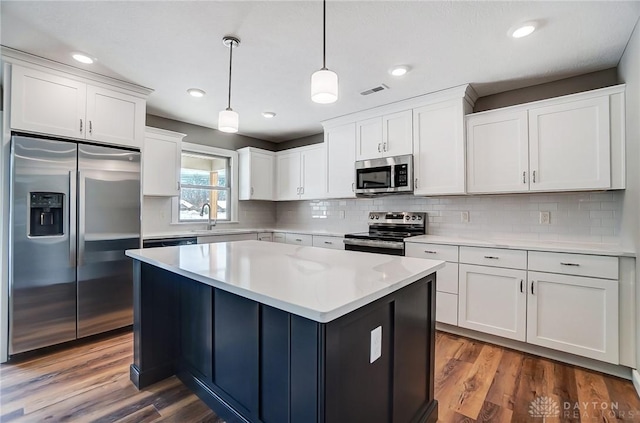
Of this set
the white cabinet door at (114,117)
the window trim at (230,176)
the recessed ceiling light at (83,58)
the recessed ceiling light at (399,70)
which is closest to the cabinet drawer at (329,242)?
the window trim at (230,176)

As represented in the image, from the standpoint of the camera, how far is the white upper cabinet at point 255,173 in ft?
15.4

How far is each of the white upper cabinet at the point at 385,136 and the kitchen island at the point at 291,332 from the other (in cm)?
190

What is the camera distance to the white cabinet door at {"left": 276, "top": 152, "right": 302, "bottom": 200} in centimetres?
477

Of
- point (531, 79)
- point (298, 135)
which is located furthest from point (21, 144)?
point (531, 79)

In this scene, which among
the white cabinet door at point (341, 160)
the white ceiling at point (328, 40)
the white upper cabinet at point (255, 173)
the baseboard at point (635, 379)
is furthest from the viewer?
the white upper cabinet at point (255, 173)

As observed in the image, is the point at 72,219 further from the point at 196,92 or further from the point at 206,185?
the point at 206,185

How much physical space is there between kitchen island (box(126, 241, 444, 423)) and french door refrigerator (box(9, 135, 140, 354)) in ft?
3.46

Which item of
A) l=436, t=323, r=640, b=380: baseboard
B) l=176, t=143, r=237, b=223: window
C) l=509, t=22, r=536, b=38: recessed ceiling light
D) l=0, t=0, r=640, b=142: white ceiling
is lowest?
l=436, t=323, r=640, b=380: baseboard

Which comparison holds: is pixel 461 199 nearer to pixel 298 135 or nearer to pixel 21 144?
pixel 298 135

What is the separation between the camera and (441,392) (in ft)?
6.50

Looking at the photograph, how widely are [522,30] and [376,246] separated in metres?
2.19

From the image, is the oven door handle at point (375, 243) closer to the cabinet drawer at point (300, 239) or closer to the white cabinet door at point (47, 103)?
the cabinet drawer at point (300, 239)

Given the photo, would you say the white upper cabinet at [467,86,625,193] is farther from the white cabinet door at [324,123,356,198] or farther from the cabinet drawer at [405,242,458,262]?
the white cabinet door at [324,123,356,198]

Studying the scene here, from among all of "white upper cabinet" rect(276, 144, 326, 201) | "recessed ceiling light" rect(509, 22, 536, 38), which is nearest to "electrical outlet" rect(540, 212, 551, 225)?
"recessed ceiling light" rect(509, 22, 536, 38)
